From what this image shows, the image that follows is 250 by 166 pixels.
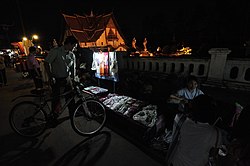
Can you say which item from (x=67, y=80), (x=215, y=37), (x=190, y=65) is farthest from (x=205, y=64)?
(x=215, y=37)

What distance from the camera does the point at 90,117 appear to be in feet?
12.2

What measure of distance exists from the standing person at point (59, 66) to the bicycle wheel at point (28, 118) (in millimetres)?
352

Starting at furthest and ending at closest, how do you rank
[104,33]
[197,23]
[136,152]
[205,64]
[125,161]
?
[104,33]
[197,23]
[205,64]
[136,152]
[125,161]

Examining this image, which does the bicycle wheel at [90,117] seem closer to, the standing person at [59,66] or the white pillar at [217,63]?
the standing person at [59,66]

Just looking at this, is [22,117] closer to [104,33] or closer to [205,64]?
[205,64]

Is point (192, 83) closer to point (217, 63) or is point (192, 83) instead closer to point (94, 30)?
point (217, 63)

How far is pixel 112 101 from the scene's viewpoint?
471 cm

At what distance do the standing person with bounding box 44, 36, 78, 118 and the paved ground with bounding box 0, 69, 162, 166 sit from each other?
26.8 inches

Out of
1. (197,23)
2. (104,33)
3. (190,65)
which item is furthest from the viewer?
(104,33)

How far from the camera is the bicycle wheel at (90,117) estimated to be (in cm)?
359

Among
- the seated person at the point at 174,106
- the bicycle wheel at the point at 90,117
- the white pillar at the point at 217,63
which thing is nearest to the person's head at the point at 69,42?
the bicycle wheel at the point at 90,117

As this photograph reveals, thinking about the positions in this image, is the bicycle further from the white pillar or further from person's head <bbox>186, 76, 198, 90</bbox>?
the white pillar

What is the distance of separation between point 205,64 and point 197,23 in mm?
17599

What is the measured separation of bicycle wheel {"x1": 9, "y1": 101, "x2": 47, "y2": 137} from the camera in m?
3.36
